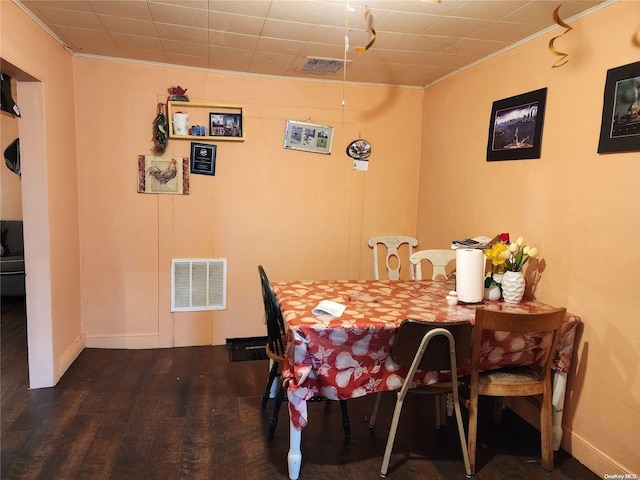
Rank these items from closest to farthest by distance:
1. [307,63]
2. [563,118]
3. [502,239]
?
[563,118] → [502,239] → [307,63]

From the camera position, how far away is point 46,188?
8.59 ft

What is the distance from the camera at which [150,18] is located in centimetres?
237

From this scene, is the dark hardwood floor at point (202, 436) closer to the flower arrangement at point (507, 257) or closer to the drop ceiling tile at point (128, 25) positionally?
the flower arrangement at point (507, 257)

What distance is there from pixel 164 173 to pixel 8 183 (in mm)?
2830

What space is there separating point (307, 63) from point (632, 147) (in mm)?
2102

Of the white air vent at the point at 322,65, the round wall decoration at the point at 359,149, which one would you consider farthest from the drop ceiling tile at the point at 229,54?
the round wall decoration at the point at 359,149

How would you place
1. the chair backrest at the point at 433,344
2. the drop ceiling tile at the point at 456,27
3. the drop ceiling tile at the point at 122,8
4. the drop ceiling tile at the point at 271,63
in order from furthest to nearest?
the drop ceiling tile at the point at 271,63, the drop ceiling tile at the point at 456,27, the drop ceiling tile at the point at 122,8, the chair backrest at the point at 433,344

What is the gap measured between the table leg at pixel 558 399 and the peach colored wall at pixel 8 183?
550 cm

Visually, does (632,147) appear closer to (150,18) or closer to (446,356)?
(446,356)

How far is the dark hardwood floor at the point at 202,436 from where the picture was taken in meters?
2.04

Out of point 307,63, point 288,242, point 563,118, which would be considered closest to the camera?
point 563,118

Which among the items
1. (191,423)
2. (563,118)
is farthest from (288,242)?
(563,118)

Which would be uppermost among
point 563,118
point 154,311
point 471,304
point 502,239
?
point 563,118

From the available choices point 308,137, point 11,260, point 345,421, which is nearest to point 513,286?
point 345,421
